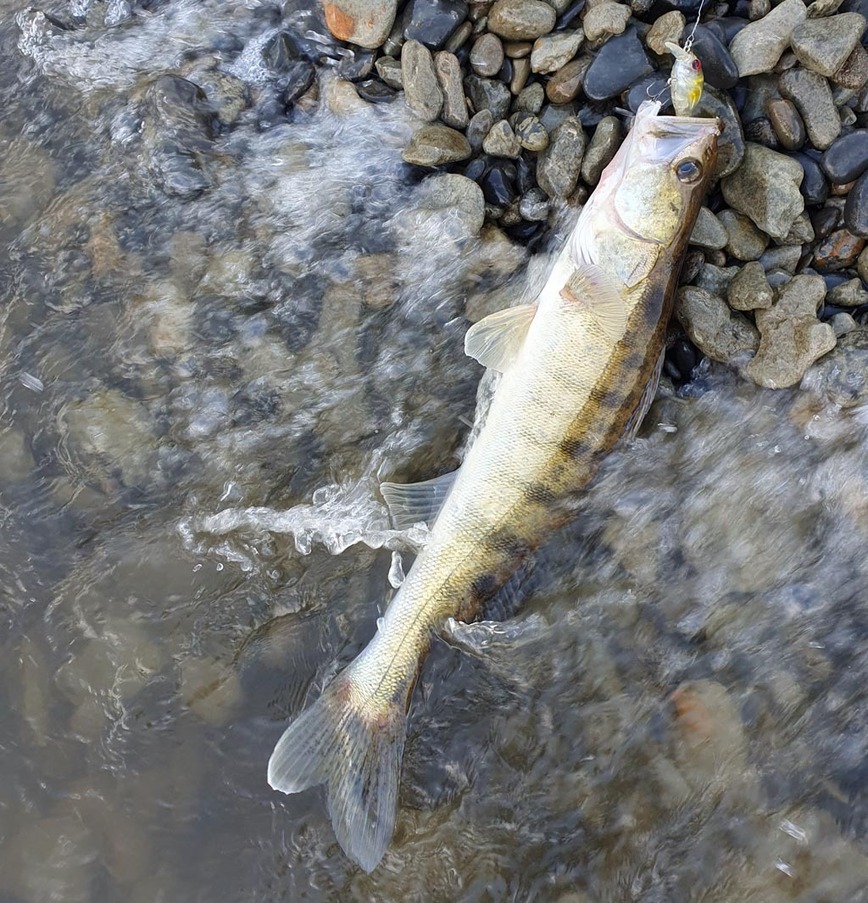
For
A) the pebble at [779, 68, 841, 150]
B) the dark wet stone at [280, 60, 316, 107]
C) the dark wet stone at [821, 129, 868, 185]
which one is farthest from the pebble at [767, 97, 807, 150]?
the dark wet stone at [280, 60, 316, 107]

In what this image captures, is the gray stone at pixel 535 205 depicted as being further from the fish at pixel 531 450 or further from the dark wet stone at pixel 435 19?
the dark wet stone at pixel 435 19

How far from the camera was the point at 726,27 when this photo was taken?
3699mm

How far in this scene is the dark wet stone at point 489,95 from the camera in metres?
4.00

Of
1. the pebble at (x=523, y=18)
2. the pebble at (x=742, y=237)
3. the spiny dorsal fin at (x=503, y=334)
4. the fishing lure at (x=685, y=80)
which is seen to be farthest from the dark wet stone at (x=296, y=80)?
the pebble at (x=742, y=237)

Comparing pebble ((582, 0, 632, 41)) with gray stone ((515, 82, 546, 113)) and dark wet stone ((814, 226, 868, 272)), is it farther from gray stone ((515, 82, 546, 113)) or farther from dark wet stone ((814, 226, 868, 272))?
dark wet stone ((814, 226, 868, 272))

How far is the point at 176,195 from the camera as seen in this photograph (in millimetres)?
4117

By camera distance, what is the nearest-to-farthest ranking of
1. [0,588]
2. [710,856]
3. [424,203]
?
[710,856]
[0,588]
[424,203]

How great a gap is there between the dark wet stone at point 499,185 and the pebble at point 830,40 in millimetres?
1503

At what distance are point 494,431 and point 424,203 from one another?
146 centimetres

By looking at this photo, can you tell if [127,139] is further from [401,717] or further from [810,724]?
[810,724]

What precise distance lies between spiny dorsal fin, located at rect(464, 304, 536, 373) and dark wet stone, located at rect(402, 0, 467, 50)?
5.32ft

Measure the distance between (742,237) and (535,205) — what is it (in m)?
1.09

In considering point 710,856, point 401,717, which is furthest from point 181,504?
point 710,856

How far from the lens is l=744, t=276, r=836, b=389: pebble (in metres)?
3.64
